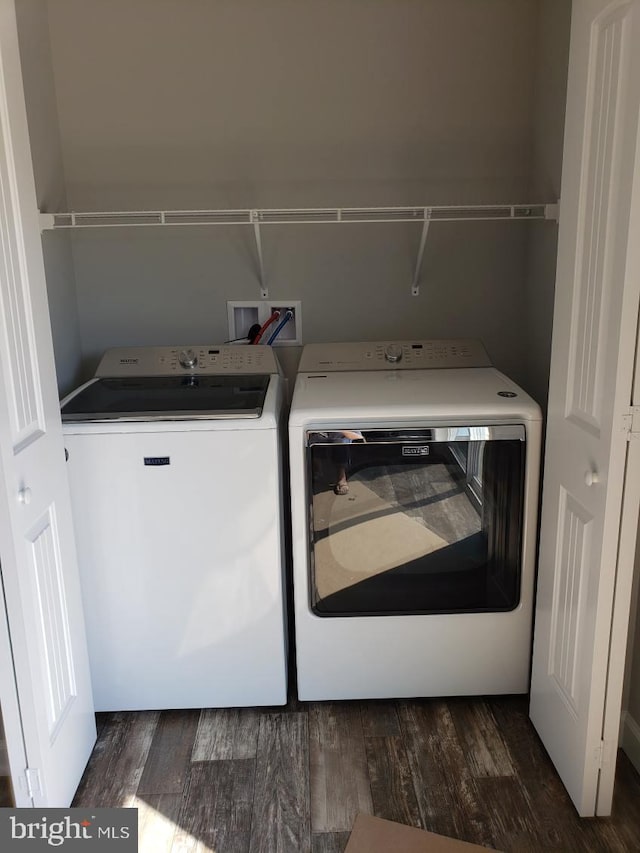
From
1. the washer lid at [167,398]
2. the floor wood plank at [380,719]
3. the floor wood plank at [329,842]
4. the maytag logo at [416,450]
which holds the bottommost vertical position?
the floor wood plank at [380,719]

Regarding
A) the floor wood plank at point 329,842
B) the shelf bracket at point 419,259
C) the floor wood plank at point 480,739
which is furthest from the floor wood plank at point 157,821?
the shelf bracket at point 419,259

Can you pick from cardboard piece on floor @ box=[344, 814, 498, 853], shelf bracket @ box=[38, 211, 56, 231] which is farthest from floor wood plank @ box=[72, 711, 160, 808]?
shelf bracket @ box=[38, 211, 56, 231]

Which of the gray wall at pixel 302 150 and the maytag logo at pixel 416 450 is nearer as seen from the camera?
the maytag logo at pixel 416 450

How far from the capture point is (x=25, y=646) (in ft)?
5.05

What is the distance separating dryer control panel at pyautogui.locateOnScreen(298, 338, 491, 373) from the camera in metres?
2.48

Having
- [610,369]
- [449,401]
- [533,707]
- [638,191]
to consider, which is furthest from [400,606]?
[638,191]

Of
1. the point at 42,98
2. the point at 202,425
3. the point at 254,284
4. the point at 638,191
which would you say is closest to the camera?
the point at 638,191

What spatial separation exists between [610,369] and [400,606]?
3.06ft

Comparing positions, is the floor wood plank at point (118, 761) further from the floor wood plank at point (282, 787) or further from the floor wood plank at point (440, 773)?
the floor wood plank at point (440, 773)

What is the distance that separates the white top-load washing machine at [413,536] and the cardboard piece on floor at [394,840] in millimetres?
551

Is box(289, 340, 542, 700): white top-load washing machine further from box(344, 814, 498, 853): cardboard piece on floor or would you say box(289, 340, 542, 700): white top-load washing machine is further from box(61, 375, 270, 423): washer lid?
box(344, 814, 498, 853): cardboard piece on floor

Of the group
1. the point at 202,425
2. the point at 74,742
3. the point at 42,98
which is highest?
the point at 42,98

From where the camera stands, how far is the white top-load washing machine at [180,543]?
6.40 ft

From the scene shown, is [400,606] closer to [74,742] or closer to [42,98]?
[74,742]
